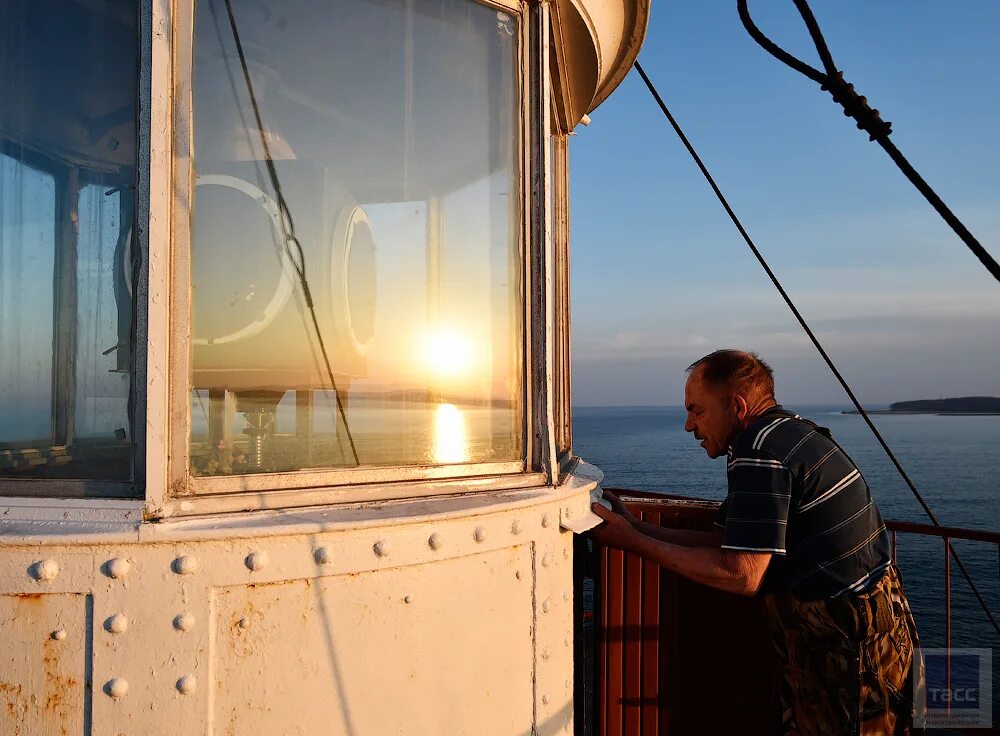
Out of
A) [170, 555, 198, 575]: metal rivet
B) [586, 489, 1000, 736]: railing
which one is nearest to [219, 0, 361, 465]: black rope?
[170, 555, 198, 575]: metal rivet

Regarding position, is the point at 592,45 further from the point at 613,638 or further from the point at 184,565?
the point at 613,638

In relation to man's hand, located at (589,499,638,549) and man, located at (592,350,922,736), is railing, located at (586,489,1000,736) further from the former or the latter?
man, located at (592,350,922,736)

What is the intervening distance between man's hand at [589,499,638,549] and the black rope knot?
73.7 inches

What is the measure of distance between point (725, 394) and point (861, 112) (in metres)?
1.32

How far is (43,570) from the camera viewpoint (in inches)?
63.7

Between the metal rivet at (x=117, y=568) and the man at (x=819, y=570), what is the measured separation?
5.89 feet

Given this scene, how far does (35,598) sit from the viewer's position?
1.64 m

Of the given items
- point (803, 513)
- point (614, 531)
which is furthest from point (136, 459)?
point (803, 513)

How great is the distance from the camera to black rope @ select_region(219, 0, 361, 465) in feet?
6.66

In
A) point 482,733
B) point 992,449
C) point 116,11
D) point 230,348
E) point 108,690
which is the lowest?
point 992,449

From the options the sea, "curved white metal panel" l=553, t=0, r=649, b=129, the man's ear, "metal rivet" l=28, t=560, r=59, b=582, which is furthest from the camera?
the sea

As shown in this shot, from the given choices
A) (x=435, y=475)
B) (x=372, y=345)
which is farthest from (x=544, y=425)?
(x=372, y=345)

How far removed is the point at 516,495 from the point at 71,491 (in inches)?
51.7

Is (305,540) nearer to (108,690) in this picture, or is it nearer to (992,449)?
(108,690)
